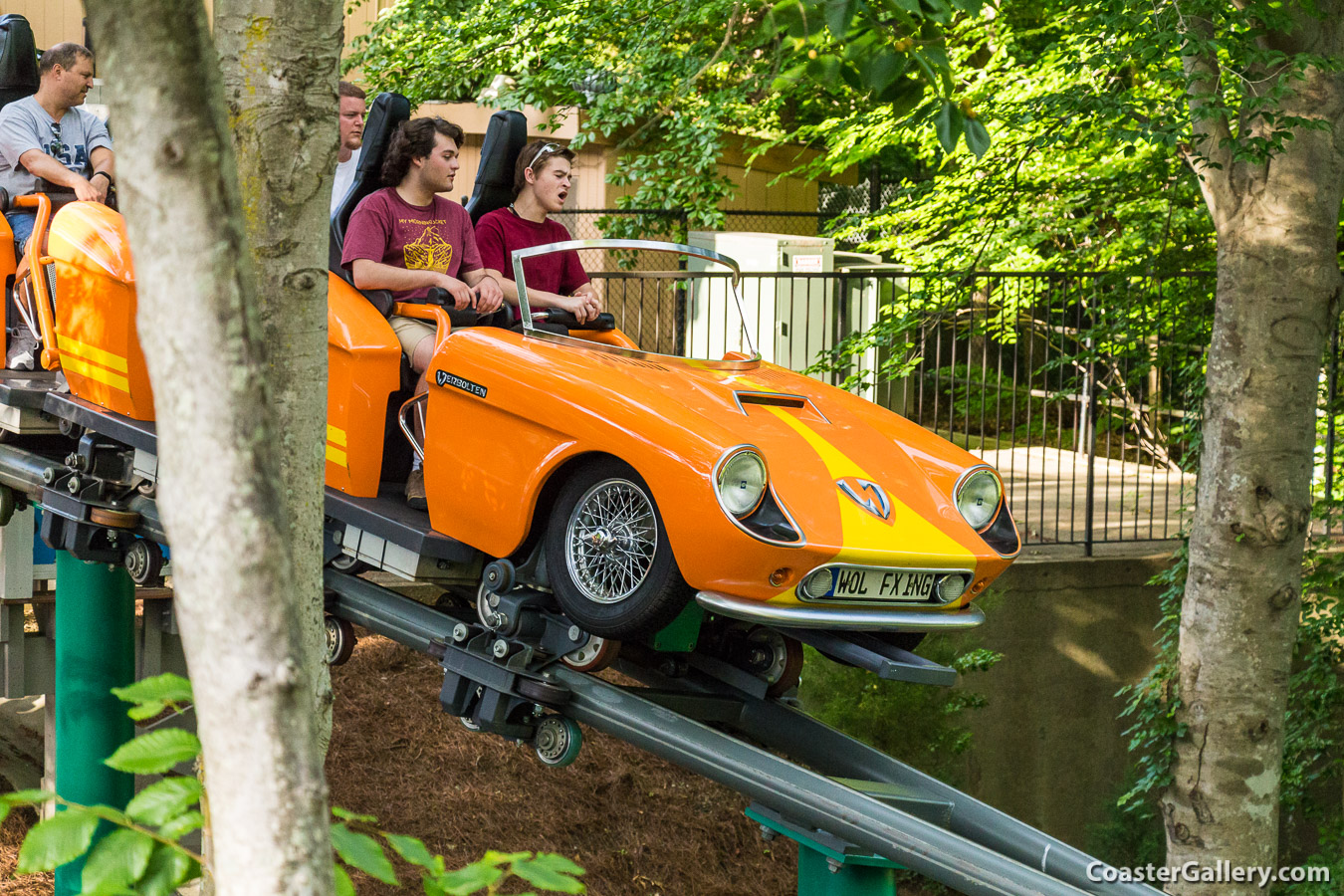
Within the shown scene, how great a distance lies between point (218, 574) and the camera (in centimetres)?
130

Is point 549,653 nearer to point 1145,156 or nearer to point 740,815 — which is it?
point 740,815

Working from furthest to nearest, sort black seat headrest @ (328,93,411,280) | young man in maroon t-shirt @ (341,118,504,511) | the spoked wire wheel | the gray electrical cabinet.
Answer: the gray electrical cabinet, black seat headrest @ (328,93,411,280), young man in maroon t-shirt @ (341,118,504,511), the spoked wire wheel

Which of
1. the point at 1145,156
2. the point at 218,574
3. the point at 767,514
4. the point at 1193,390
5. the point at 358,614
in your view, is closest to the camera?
the point at 218,574

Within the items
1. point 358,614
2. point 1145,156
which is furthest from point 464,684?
point 1145,156

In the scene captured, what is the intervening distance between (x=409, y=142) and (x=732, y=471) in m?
1.90

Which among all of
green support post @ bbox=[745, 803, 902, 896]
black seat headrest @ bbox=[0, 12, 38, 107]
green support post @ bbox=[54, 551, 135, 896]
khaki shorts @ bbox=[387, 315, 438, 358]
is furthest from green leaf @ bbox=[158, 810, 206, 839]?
black seat headrest @ bbox=[0, 12, 38, 107]

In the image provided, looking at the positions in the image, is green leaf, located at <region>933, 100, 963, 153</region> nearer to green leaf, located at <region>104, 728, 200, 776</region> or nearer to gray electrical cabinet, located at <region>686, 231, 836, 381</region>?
green leaf, located at <region>104, 728, 200, 776</region>

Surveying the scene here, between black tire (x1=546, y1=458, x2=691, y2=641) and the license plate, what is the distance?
401 mm

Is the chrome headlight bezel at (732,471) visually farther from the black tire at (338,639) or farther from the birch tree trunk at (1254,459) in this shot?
the birch tree trunk at (1254,459)

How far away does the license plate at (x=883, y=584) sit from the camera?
11.2ft

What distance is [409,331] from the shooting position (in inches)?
169

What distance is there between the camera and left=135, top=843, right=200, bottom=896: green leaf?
153 centimetres

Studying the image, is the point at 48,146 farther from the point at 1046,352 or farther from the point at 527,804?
the point at 1046,352

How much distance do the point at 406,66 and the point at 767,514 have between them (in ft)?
24.2
